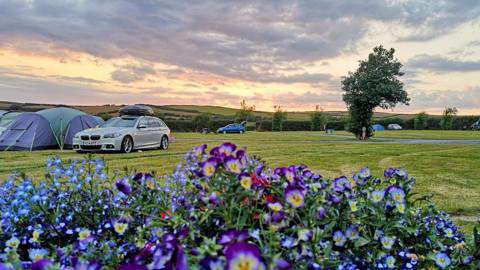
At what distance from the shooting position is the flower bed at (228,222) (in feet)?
6.00

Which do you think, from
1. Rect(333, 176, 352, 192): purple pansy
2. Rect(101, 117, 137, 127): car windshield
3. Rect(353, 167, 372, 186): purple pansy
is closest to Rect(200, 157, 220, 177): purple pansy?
Rect(333, 176, 352, 192): purple pansy

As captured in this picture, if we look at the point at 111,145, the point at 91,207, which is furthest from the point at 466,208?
the point at 111,145

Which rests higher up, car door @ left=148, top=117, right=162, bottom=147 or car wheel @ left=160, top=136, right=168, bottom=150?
car door @ left=148, top=117, right=162, bottom=147

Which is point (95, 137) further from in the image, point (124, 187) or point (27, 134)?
point (124, 187)

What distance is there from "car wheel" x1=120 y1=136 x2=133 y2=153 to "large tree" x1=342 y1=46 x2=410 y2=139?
2159 cm

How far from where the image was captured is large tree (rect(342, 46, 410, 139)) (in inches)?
1300

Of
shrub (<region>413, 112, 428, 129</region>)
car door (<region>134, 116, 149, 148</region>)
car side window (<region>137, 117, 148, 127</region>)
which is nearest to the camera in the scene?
car door (<region>134, 116, 149, 148</region>)

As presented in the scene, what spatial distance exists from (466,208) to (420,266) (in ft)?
13.5

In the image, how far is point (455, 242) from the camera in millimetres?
3195

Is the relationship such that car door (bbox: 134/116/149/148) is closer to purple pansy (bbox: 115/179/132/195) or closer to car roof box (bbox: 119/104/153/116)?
car roof box (bbox: 119/104/153/116)

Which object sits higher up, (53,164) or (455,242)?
(53,164)

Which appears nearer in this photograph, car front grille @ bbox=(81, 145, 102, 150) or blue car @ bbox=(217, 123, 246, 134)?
car front grille @ bbox=(81, 145, 102, 150)

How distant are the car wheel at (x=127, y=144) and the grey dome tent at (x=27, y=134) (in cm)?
465

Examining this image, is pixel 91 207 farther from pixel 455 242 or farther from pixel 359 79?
pixel 359 79
